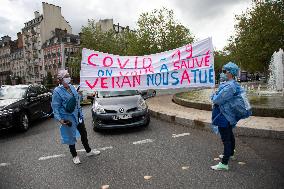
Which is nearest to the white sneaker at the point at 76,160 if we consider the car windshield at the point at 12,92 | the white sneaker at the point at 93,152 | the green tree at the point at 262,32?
the white sneaker at the point at 93,152

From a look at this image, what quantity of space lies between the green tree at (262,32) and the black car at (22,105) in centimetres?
2791

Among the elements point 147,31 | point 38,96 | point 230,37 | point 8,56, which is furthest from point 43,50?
point 38,96

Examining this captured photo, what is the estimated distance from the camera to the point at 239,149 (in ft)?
20.4

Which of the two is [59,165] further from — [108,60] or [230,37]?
[230,37]

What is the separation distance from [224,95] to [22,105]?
773cm

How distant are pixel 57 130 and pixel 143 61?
3.80 m

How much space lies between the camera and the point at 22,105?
404 inches

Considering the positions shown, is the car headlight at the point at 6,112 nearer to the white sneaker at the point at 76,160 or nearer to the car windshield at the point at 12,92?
the car windshield at the point at 12,92

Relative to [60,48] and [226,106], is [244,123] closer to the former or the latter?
[226,106]

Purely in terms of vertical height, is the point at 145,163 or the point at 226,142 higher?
the point at 226,142

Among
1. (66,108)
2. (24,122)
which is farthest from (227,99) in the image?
(24,122)

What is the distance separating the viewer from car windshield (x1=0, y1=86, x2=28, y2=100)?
10680mm

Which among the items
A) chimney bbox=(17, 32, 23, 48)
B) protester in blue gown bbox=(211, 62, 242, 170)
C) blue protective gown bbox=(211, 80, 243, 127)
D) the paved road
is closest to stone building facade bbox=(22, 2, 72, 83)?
chimney bbox=(17, 32, 23, 48)

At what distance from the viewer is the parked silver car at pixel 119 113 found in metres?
8.30
